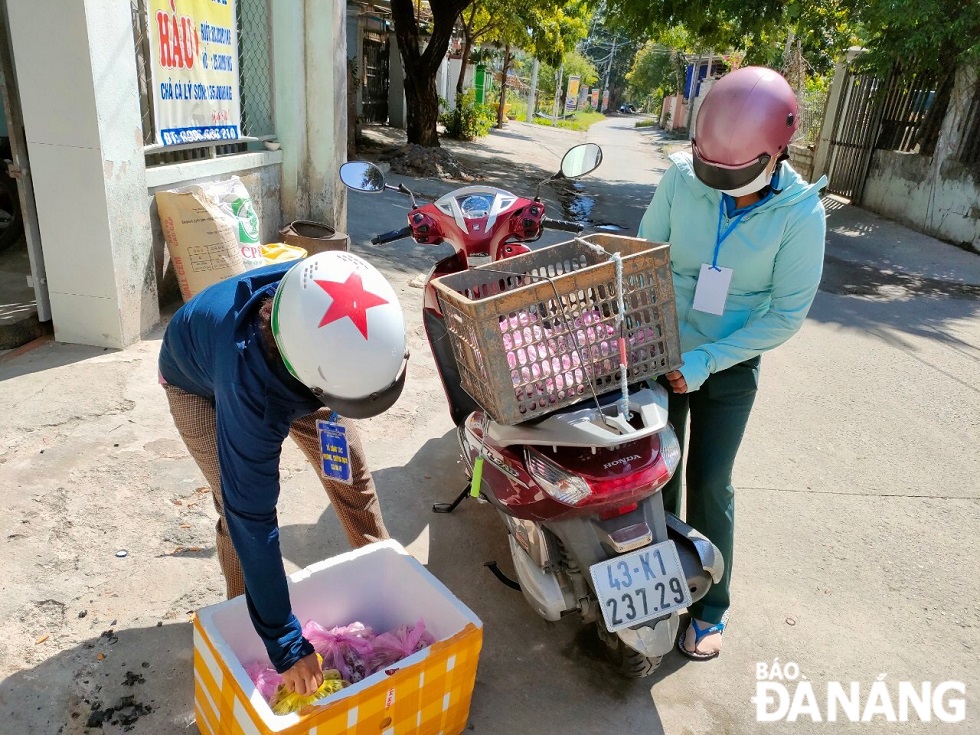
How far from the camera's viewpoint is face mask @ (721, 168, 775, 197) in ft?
7.47

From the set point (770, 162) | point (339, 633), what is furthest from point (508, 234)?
point (339, 633)

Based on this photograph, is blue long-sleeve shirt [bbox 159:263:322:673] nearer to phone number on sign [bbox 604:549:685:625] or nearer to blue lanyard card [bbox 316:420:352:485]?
blue lanyard card [bbox 316:420:352:485]

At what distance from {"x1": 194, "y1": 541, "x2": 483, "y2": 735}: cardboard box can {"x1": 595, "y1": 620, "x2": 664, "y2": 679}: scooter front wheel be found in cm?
53

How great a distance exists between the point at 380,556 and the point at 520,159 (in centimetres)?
1655

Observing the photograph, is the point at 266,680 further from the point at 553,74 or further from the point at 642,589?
the point at 553,74

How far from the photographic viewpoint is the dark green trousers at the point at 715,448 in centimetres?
257

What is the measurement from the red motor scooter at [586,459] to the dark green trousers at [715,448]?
16cm

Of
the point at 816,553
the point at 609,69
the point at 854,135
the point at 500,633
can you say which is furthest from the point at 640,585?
the point at 609,69

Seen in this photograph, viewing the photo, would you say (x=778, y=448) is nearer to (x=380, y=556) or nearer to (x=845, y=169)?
(x=380, y=556)

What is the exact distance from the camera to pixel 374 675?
1909 mm

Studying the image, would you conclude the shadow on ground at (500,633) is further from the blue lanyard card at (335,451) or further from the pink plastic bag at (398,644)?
the blue lanyard card at (335,451)

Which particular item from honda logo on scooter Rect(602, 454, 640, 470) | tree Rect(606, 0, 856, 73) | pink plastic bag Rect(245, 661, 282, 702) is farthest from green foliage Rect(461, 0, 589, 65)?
pink plastic bag Rect(245, 661, 282, 702)

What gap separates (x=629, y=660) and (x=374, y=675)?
1.02 metres

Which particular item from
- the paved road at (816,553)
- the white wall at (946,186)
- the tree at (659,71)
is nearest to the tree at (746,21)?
the white wall at (946,186)
